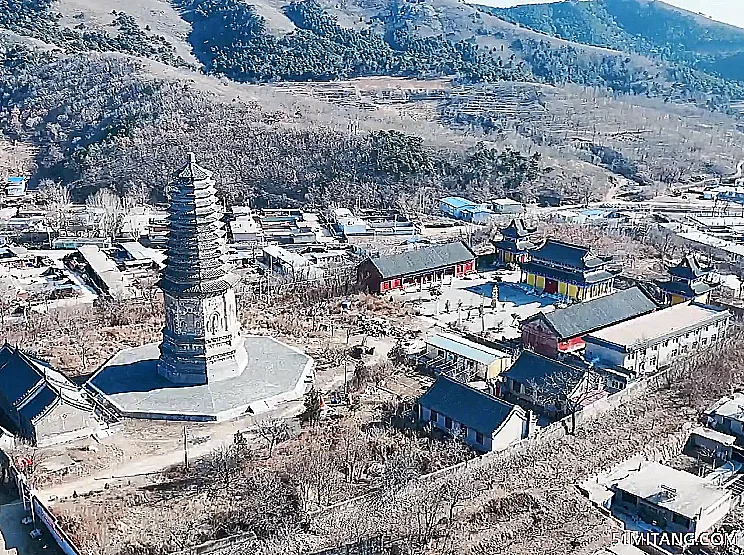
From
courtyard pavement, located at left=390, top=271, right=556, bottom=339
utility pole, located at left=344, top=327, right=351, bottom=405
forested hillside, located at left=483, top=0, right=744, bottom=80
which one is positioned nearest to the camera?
utility pole, located at left=344, top=327, right=351, bottom=405

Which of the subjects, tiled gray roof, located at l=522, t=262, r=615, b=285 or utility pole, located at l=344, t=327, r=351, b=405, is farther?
tiled gray roof, located at l=522, t=262, r=615, b=285

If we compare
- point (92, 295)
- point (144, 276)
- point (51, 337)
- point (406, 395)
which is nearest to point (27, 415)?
point (51, 337)

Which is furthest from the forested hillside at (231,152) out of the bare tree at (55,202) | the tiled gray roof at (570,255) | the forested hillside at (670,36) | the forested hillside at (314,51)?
the forested hillside at (670,36)

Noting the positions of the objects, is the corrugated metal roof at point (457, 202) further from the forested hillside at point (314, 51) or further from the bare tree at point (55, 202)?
the forested hillside at point (314, 51)

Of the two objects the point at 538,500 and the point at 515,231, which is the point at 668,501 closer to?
the point at 538,500

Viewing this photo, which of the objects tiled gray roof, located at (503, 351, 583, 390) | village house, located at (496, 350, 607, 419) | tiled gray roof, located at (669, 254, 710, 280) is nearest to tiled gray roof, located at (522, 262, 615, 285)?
tiled gray roof, located at (669, 254, 710, 280)

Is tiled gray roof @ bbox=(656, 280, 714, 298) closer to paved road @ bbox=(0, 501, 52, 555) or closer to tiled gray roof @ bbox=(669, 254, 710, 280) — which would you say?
tiled gray roof @ bbox=(669, 254, 710, 280)

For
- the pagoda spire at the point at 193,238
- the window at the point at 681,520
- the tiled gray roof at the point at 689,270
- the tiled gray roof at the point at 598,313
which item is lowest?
the window at the point at 681,520
